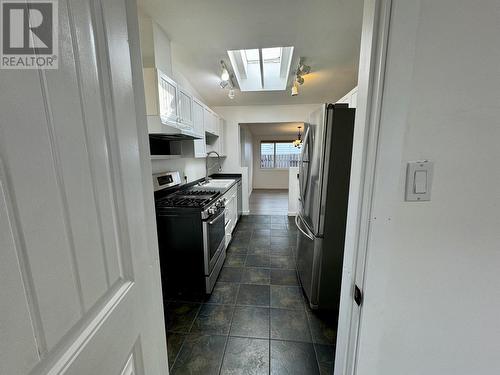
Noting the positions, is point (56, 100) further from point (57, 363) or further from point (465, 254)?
point (465, 254)

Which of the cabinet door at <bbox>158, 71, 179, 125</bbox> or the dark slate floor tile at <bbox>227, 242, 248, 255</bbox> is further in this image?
the dark slate floor tile at <bbox>227, 242, 248, 255</bbox>

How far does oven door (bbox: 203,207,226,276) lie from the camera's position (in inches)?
77.6

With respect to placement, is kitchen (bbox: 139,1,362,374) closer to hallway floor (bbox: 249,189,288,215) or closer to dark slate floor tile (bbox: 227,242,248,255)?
dark slate floor tile (bbox: 227,242,248,255)

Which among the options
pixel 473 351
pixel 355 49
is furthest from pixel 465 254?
pixel 355 49

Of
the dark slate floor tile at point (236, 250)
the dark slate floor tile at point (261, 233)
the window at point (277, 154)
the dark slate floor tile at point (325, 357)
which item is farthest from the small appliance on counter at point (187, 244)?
the window at point (277, 154)

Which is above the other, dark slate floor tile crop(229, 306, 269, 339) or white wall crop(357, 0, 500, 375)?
white wall crop(357, 0, 500, 375)

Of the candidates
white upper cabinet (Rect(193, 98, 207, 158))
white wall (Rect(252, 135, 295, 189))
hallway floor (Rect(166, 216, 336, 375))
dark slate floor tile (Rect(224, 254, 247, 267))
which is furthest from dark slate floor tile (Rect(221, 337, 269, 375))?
white wall (Rect(252, 135, 295, 189))

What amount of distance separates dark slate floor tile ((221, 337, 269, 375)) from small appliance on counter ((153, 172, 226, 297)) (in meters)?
0.62

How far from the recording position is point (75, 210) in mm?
417

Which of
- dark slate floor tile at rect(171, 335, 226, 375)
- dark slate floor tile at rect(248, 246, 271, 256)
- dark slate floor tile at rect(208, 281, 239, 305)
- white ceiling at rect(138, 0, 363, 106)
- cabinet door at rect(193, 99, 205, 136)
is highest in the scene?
white ceiling at rect(138, 0, 363, 106)

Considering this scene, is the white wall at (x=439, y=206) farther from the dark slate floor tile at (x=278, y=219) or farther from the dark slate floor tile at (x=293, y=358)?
the dark slate floor tile at (x=278, y=219)

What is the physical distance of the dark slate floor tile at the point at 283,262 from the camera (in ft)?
8.59

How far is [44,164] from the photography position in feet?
1.15

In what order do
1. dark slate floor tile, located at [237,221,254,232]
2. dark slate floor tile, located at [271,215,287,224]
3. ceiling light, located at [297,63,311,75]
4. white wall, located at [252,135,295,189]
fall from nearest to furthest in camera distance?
ceiling light, located at [297,63,311,75]
dark slate floor tile, located at [237,221,254,232]
dark slate floor tile, located at [271,215,287,224]
white wall, located at [252,135,295,189]
